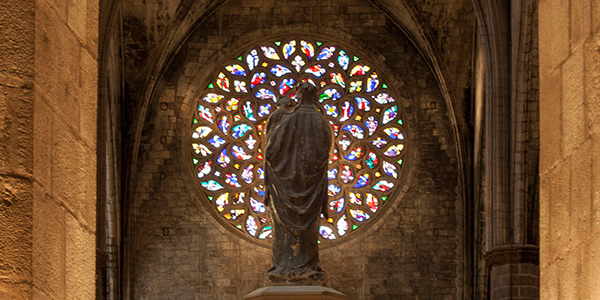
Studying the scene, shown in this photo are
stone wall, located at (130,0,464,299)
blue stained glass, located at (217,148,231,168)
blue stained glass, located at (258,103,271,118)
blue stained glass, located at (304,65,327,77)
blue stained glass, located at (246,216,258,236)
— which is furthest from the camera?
blue stained glass, located at (304,65,327,77)

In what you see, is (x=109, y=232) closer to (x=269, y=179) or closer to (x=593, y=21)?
(x=269, y=179)

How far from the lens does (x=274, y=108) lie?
19719mm

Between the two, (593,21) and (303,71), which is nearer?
(593,21)

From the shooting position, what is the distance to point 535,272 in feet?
48.9

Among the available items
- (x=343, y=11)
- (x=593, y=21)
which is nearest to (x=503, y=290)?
(x=343, y=11)

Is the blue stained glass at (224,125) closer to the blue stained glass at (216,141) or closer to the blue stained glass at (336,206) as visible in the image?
the blue stained glass at (216,141)

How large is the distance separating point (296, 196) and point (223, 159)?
32.4 ft

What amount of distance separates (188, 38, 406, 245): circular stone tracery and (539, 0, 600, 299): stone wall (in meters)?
14.8

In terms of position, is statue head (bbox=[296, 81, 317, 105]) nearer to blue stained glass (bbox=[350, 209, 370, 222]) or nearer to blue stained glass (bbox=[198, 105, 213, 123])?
blue stained glass (bbox=[350, 209, 370, 222])

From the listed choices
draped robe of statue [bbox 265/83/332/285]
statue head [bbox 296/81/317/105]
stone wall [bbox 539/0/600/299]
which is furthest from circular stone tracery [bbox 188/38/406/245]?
stone wall [bbox 539/0/600/299]

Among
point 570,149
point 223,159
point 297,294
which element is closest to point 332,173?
point 223,159

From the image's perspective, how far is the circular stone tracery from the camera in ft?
62.7

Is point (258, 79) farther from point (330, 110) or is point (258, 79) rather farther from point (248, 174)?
point (248, 174)

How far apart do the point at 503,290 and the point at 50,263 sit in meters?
12.2
